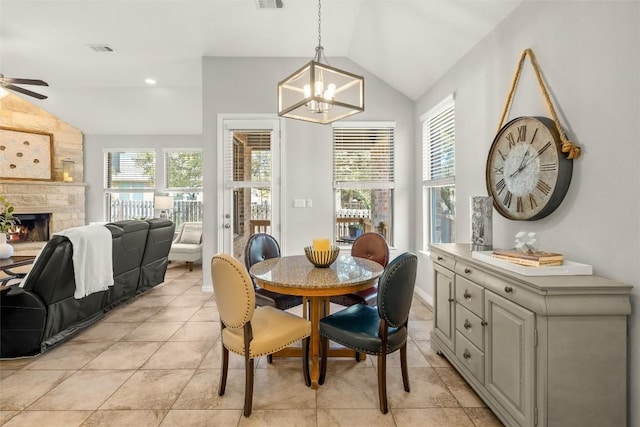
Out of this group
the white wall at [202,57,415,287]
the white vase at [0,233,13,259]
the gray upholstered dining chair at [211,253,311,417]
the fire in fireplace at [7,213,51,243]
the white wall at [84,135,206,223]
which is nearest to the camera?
the gray upholstered dining chair at [211,253,311,417]

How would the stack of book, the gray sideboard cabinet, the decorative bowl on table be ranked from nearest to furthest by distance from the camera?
the gray sideboard cabinet → the stack of book → the decorative bowl on table

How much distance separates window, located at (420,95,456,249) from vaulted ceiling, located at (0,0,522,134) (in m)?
0.47

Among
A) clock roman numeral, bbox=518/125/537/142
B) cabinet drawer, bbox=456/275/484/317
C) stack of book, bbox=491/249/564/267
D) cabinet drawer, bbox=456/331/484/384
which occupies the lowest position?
cabinet drawer, bbox=456/331/484/384

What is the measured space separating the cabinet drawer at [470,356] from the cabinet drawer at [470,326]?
0.12 ft

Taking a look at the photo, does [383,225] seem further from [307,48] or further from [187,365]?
[187,365]

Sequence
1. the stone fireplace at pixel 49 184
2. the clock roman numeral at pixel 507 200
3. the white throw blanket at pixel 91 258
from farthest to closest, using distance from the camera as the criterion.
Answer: the stone fireplace at pixel 49 184 < the white throw blanket at pixel 91 258 < the clock roman numeral at pixel 507 200

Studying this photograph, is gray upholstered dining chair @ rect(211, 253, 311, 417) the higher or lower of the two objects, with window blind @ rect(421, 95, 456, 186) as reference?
lower

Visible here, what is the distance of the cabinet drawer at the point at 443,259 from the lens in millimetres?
2249

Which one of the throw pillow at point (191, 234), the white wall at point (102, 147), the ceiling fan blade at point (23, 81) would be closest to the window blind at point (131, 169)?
the white wall at point (102, 147)

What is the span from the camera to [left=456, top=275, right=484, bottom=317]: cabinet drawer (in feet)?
6.16

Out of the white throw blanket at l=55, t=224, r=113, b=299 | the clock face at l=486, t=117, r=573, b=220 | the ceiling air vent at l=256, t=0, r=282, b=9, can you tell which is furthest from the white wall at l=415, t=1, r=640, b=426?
the white throw blanket at l=55, t=224, r=113, b=299

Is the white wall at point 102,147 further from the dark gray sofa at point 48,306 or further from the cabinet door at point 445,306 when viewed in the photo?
the cabinet door at point 445,306

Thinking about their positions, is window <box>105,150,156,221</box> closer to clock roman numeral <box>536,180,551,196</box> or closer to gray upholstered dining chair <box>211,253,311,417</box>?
gray upholstered dining chair <box>211,253,311,417</box>

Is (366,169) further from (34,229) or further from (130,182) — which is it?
(34,229)
